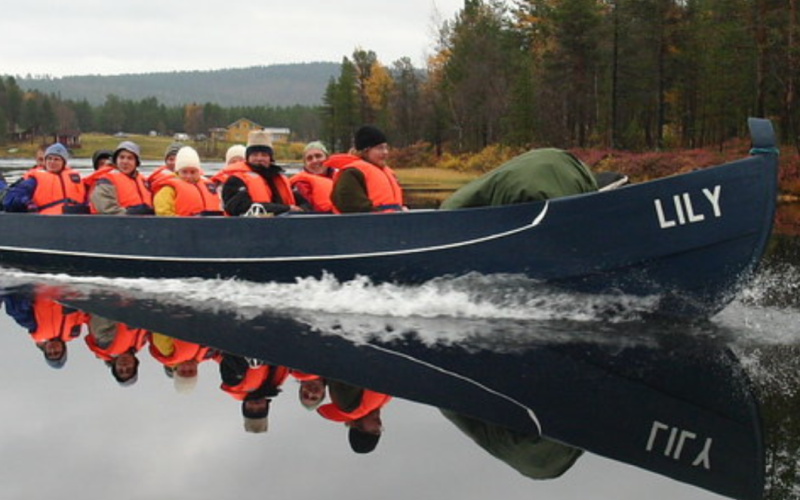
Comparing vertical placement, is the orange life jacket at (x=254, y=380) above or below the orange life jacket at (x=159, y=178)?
below

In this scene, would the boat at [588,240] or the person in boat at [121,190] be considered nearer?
the boat at [588,240]

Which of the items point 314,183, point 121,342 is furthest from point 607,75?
point 121,342

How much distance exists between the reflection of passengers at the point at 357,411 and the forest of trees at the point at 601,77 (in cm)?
2392

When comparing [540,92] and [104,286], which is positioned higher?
[540,92]

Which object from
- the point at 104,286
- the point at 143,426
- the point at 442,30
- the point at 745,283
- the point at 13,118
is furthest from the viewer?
the point at 13,118

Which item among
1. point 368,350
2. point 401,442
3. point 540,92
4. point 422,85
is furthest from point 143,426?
point 422,85

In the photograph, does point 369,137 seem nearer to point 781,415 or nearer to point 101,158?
point 101,158

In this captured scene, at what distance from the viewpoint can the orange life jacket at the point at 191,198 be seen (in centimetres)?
920

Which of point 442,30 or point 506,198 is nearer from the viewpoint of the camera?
point 506,198

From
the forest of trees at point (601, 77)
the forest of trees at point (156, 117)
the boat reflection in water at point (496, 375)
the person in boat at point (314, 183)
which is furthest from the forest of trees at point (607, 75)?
the forest of trees at point (156, 117)

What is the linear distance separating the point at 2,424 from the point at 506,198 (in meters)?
4.17

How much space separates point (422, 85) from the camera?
6272 cm

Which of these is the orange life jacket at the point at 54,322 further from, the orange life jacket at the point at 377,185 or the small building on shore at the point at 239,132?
the small building on shore at the point at 239,132

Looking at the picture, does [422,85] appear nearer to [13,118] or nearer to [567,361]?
A: [567,361]
